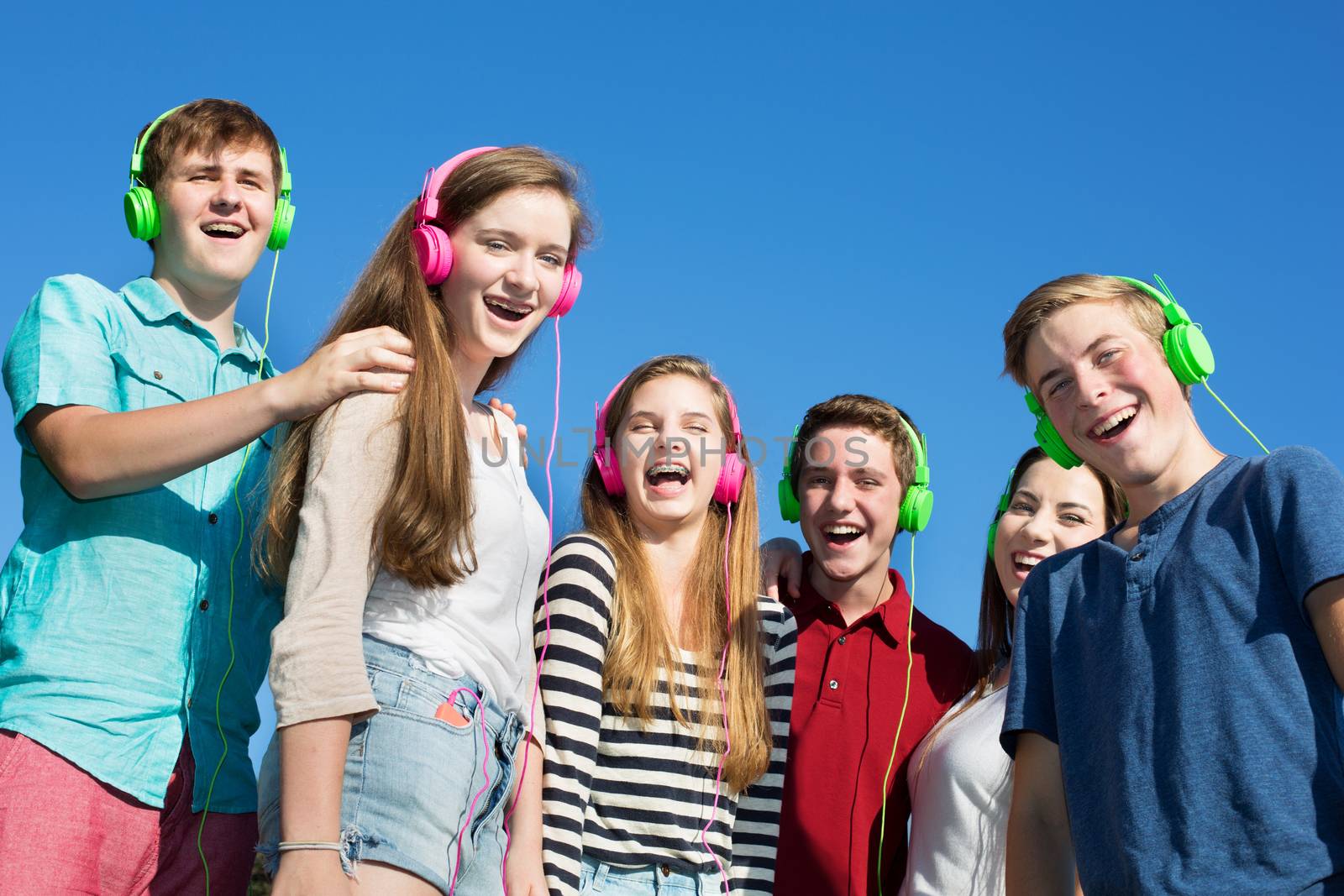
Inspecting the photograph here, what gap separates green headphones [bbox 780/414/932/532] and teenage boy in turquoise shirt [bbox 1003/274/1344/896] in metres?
1.44

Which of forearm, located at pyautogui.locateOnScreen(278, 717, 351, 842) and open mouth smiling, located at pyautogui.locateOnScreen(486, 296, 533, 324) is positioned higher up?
open mouth smiling, located at pyautogui.locateOnScreen(486, 296, 533, 324)

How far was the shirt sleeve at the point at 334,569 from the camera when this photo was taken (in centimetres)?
262

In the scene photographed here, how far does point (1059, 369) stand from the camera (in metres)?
3.44

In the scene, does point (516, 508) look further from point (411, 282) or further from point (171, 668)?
point (171, 668)

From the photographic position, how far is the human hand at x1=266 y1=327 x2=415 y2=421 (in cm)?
296

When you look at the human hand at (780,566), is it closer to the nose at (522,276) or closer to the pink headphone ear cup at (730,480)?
the pink headphone ear cup at (730,480)

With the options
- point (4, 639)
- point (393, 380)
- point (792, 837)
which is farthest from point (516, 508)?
point (792, 837)

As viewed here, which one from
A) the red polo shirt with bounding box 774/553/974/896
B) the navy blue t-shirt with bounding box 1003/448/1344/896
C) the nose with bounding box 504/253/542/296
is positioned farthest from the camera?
the red polo shirt with bounding box 774/553/974/896

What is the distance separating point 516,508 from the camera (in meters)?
3.29

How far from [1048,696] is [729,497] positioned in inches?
64.0

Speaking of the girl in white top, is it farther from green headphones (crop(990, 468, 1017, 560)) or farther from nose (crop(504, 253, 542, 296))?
nose (crop(504, 253, 542, 296))

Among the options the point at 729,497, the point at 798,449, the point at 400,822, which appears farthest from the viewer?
the point at 798,449

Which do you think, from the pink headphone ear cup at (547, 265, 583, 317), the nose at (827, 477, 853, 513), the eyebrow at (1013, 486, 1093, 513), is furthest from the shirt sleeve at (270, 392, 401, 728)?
the eyebrow at (1013, 486, 1093, 513)

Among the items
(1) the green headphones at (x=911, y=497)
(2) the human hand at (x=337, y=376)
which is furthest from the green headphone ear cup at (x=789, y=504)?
(2) the human hand at (x=337, y=376)
